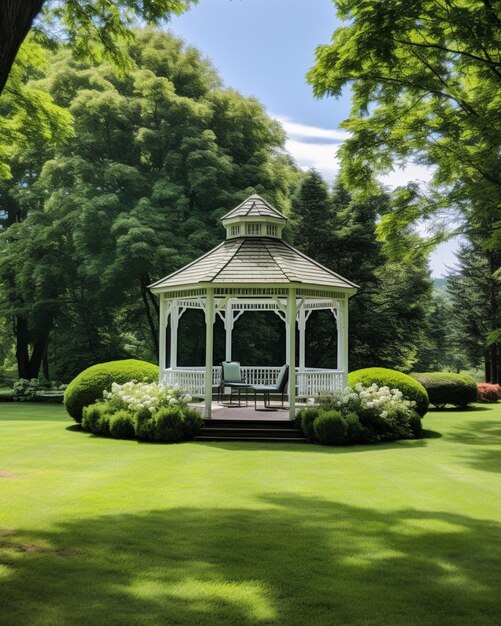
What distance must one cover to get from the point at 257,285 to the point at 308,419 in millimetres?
3376

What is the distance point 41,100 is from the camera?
1290 cm

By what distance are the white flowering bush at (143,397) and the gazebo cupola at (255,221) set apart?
521 centimetres

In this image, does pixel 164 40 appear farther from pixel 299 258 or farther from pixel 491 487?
pixel 491 487

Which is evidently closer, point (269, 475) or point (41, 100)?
point (269, 475)

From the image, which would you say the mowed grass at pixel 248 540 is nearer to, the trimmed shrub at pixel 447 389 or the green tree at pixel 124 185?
the trimmed shrub at pixel 447 389

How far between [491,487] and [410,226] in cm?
1252

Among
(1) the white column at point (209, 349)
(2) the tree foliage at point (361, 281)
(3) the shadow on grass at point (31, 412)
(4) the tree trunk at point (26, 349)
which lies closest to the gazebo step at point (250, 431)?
(1) the white column at point (209, 349)

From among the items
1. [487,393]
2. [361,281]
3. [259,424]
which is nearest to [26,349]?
[361,281]

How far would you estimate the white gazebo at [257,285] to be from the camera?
15484 millimetres

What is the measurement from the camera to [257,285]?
607 inches

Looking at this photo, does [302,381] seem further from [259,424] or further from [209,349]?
[209,349]

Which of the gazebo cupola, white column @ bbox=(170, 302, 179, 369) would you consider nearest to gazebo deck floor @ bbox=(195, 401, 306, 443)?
white column @ bbox=(170, 302, 179, 369)

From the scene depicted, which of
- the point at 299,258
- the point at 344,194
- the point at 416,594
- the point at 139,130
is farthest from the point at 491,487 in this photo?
the point at 344,194

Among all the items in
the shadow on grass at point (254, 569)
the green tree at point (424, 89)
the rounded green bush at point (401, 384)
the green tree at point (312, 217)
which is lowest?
the shadow on grass at point (254, 569)
